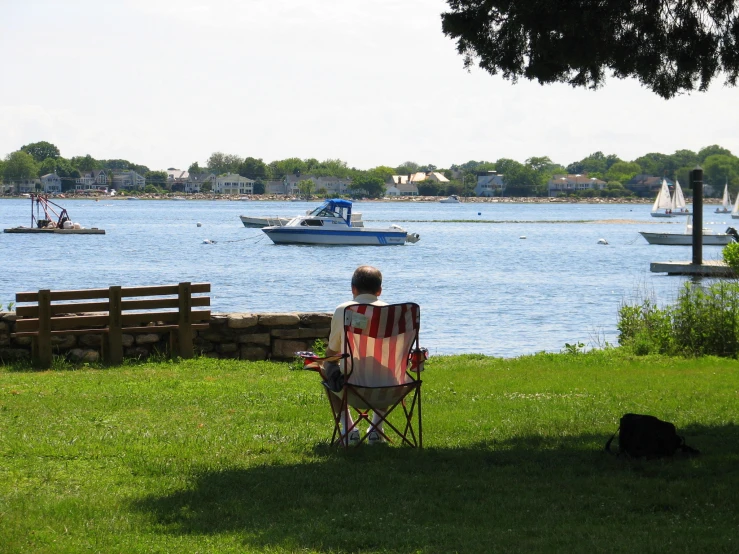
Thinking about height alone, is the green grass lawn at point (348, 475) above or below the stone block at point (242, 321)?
below

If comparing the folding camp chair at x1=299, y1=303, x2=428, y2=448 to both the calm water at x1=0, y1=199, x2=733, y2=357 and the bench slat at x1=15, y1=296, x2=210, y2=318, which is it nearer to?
the bench slat at x1=15, y1=296, x2=210, y2=318

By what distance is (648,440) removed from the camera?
6.26 m

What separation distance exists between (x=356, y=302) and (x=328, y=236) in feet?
166

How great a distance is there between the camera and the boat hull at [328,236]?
57.1 metres

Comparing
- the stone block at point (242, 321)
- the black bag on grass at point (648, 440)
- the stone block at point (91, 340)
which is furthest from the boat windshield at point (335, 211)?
the black bag on grass at point (648, 440)

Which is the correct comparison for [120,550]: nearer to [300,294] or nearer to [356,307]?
[356,307]

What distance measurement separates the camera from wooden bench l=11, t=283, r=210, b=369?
11266mm

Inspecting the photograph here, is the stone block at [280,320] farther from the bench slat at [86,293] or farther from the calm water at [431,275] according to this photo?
the calm water at [431,275]

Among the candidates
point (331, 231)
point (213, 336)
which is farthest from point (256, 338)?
point (331, 231)

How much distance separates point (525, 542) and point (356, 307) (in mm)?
2155

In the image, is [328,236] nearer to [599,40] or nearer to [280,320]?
[280,320]

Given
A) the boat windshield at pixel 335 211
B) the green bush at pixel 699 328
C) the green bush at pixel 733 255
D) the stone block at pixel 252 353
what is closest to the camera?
the stone block at pixel 252 353

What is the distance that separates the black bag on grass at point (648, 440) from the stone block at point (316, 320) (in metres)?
6.13

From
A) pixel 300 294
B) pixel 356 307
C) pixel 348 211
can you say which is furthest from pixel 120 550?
pixel 348 211
